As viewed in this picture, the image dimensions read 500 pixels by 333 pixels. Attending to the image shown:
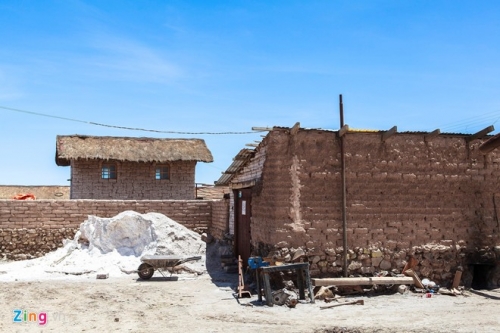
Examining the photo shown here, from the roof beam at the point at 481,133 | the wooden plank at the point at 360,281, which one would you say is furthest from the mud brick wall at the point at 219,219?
the roof beam at the point at 481,133

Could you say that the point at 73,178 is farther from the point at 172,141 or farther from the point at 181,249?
the point at 181,249

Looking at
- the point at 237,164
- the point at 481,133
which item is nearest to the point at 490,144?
the point at 481,133

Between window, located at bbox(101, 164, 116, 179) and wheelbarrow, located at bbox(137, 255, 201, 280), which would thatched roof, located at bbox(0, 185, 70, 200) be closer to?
window, located at bbox(101, 164, 116, 179)

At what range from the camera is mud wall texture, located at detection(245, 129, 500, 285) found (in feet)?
37.0

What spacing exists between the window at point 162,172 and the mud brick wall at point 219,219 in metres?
6.90

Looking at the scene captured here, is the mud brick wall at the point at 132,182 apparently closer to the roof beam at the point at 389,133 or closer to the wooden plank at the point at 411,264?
the roof beam at the point at 389,133

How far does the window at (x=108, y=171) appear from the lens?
76.9ft

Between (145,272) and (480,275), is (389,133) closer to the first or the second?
(480,275)

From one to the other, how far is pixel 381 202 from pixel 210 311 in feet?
15.2

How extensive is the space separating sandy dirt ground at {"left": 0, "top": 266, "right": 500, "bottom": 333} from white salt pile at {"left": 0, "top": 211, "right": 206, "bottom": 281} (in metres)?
2.22

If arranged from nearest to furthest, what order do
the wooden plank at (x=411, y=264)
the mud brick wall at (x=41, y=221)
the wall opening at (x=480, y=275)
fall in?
the wooden plank at (x=411, y=264), the wall opening at (x=480, y=275), the mud brick wall at (x=41, y=221)

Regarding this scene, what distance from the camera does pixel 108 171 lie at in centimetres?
2353

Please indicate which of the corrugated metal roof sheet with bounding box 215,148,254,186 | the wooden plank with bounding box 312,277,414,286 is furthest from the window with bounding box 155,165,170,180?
the wooden plank with bounding box 312,277,414,286

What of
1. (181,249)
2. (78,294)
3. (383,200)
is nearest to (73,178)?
(181,249)
